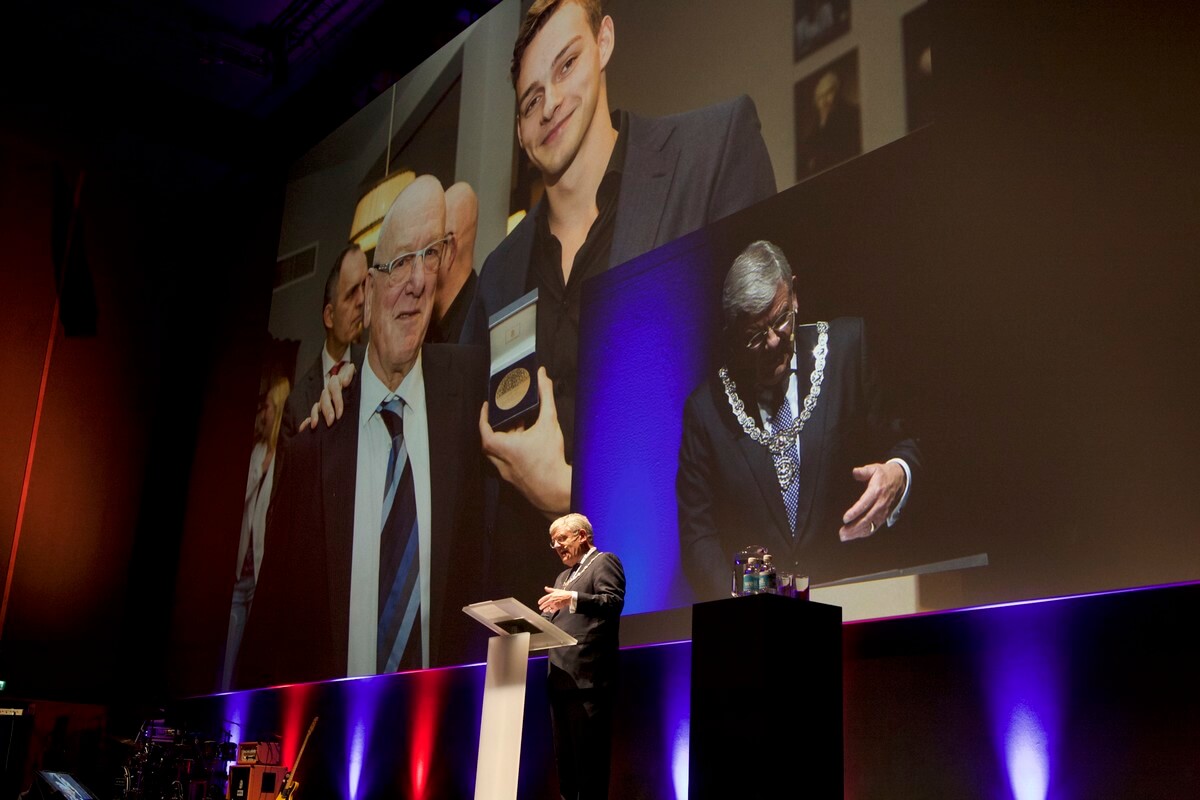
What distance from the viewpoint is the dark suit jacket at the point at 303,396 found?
7.96 m

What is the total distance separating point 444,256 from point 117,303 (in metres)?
4.77

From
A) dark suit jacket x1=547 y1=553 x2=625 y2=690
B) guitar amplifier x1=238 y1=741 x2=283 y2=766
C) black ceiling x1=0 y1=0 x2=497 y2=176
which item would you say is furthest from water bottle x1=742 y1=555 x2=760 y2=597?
black ceiling x1=0 y1=0 x2=497 y2=176

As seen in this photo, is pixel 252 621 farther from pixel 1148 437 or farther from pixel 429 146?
pixel 1148 437

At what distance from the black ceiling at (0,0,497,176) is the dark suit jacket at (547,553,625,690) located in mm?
5624

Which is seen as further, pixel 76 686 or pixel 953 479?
pixel 76 686

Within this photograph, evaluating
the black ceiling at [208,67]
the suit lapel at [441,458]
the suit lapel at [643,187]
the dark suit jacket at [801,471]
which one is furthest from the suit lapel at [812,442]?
the black ceiling at [208,67]

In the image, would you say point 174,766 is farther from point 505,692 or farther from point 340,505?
point 505,692

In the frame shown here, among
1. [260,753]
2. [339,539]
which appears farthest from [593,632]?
[260,753]

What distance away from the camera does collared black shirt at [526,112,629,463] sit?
567 centimetres

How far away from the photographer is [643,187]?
5.56 metres

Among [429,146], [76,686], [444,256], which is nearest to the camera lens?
[444,256]

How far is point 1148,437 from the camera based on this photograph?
10.9 ft

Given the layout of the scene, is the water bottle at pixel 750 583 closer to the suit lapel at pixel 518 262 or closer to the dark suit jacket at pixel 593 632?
the dark suit jacket at pixel 593 632

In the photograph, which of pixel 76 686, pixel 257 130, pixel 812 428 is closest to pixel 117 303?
pixel 257 130
